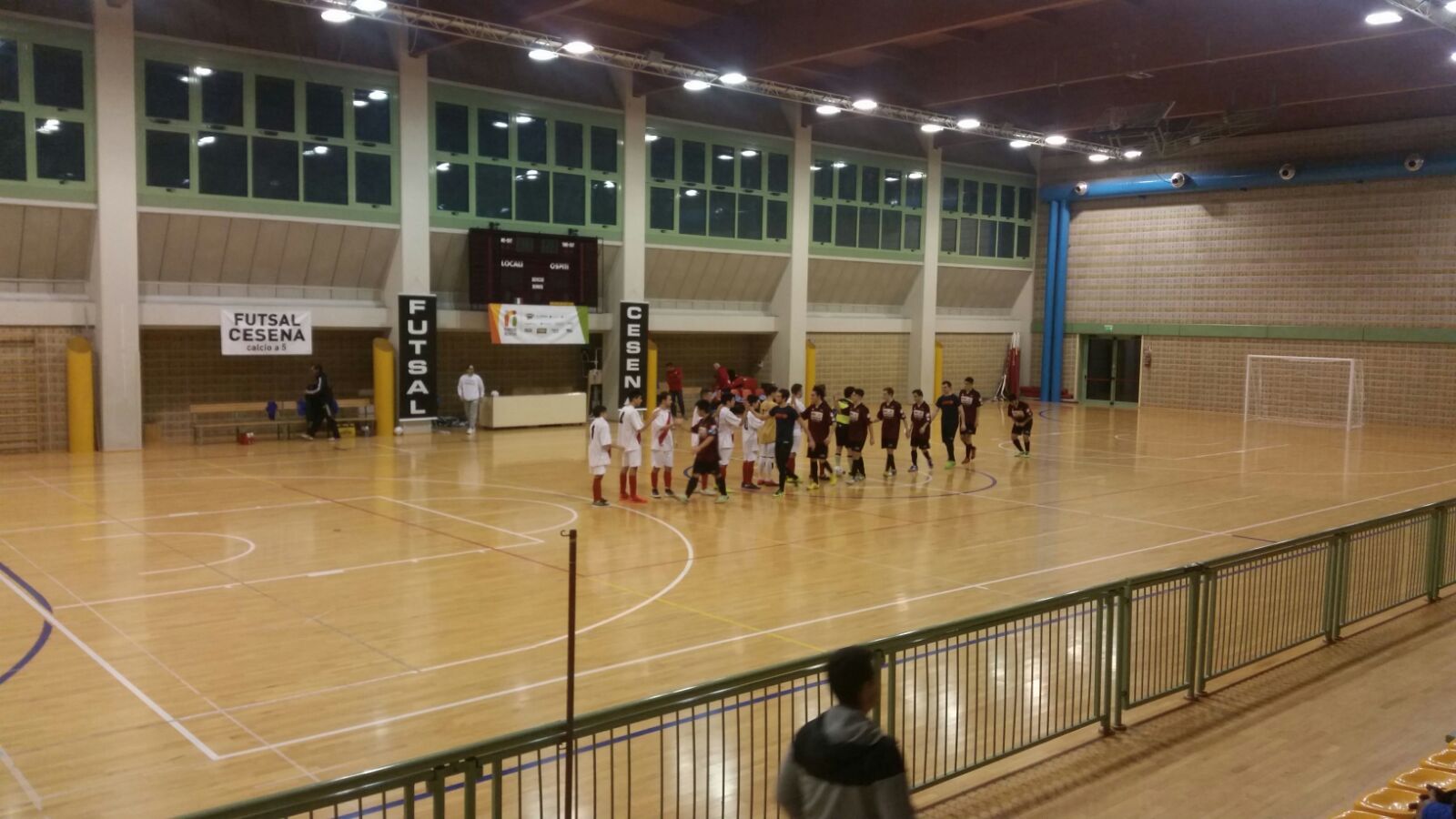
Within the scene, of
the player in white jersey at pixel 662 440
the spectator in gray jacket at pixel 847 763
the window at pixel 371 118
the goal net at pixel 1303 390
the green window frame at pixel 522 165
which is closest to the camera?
the spectator in gray jacket at pixel 847 763

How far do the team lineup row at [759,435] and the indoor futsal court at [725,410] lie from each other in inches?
3.9

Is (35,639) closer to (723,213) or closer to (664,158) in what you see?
(664,158)

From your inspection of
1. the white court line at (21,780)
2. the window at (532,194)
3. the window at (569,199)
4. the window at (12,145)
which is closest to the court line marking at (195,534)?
the white court line at (21,780)

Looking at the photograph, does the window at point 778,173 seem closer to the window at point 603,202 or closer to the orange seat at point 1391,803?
the window at point 603,202

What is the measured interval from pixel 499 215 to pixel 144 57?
8491 millimetres

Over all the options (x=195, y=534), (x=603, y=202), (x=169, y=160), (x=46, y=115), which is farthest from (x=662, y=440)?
(x=46, y=115)

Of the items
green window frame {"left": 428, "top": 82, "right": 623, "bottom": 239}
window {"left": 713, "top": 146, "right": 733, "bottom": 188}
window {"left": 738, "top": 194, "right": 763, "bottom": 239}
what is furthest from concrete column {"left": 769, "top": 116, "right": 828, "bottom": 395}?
green window frame {"left": 428, "top": 82, "right": 623, "bottom": 239}

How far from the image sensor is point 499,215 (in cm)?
2759

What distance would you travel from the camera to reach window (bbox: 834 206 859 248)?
35.5 meters

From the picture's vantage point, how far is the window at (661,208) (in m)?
30.6

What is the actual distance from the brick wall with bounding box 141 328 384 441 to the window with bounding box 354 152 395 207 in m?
3.51

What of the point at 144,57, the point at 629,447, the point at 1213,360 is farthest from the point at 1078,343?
the point at 144,57

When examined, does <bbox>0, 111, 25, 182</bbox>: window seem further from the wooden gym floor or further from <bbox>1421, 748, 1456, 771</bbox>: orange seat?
<bbox>1421, 748, 1456, 771</bbox>: orange seat

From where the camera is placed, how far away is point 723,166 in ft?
105
